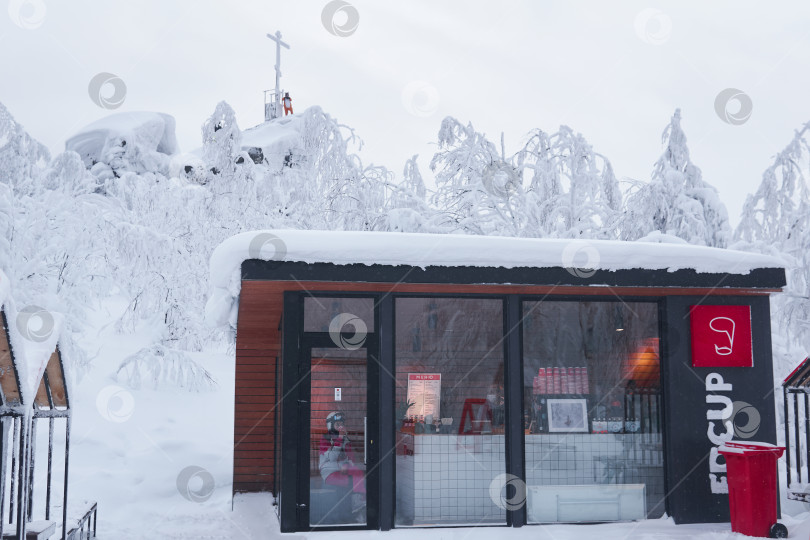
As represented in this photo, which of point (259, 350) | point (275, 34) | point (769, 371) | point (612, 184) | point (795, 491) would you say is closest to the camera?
point (795, 491)

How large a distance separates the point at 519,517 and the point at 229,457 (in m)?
8.33

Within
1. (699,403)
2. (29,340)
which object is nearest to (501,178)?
(699,403)

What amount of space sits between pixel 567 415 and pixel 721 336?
1.95 meters

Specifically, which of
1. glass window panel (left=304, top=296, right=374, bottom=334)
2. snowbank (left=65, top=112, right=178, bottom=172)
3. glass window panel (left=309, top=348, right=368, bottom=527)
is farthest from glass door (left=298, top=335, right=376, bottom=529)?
snowbank (left=65, top=112, right=178, bottom=172)

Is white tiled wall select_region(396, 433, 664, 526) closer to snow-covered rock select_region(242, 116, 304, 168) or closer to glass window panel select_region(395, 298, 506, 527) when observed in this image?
glass window panel select_region(395, 298, 506, 527)

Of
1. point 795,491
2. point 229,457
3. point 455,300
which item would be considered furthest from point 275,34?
point 795,491

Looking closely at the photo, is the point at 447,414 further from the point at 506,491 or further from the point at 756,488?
the point at 756,488

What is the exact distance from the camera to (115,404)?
18.5 metres

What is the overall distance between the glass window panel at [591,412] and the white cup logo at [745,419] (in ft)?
2.69

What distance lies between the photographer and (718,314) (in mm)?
8891

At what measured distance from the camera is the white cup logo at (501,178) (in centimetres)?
1798

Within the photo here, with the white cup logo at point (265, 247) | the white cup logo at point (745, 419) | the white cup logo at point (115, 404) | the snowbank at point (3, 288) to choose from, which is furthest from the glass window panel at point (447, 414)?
the white cup logo at point (115, 404)

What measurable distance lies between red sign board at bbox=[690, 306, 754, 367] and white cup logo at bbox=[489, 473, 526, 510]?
2.40 meters

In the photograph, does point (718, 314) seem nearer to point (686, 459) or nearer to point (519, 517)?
point (686, 459)
